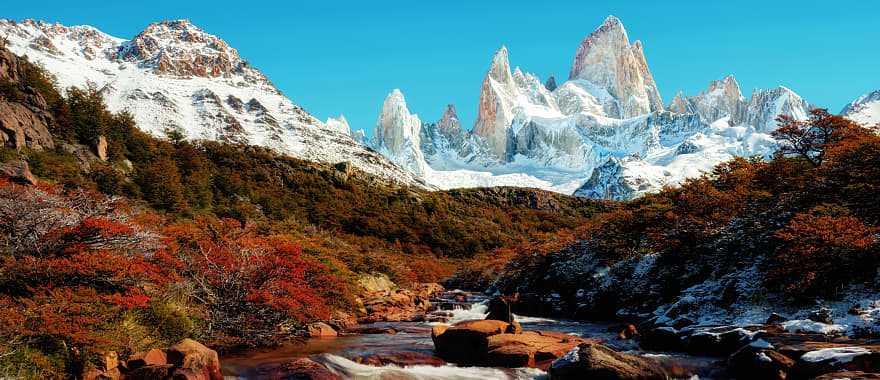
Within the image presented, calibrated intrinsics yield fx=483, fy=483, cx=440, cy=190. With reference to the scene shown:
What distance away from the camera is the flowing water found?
49.9 feet

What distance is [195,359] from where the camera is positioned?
13.7 metres

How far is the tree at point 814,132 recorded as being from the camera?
29359mm

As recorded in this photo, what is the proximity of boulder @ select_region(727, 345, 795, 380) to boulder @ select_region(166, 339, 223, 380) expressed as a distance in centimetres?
1489

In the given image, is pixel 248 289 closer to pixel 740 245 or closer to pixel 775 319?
pixel 775 319

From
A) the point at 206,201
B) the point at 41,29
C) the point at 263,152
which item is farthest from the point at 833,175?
the point at 41,29

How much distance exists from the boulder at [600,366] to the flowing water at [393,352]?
1.02 meters

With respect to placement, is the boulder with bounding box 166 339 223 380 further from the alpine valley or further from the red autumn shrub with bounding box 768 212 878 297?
the red autumn shrub with bounding box 768 212 878 297

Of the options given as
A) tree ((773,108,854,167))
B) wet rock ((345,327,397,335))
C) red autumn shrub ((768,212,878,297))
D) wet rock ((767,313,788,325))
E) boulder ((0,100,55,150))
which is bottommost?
wet rock ((345,327,397,335))

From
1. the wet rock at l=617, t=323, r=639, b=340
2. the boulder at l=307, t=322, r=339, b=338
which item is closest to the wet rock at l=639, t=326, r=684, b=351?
the wet rock at l=617, t=323, r=639, b=340

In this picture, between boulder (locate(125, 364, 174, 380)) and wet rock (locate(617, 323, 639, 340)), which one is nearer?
boulder (locate(125, 364, 174, 380))

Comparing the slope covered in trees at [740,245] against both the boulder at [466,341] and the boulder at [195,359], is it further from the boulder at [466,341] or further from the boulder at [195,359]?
the boulder at [195,359]

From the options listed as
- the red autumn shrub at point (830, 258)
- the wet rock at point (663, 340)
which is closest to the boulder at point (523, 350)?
the wet rock at point (663, 340)

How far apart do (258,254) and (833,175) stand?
27.8 m

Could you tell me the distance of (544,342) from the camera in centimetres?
1752
